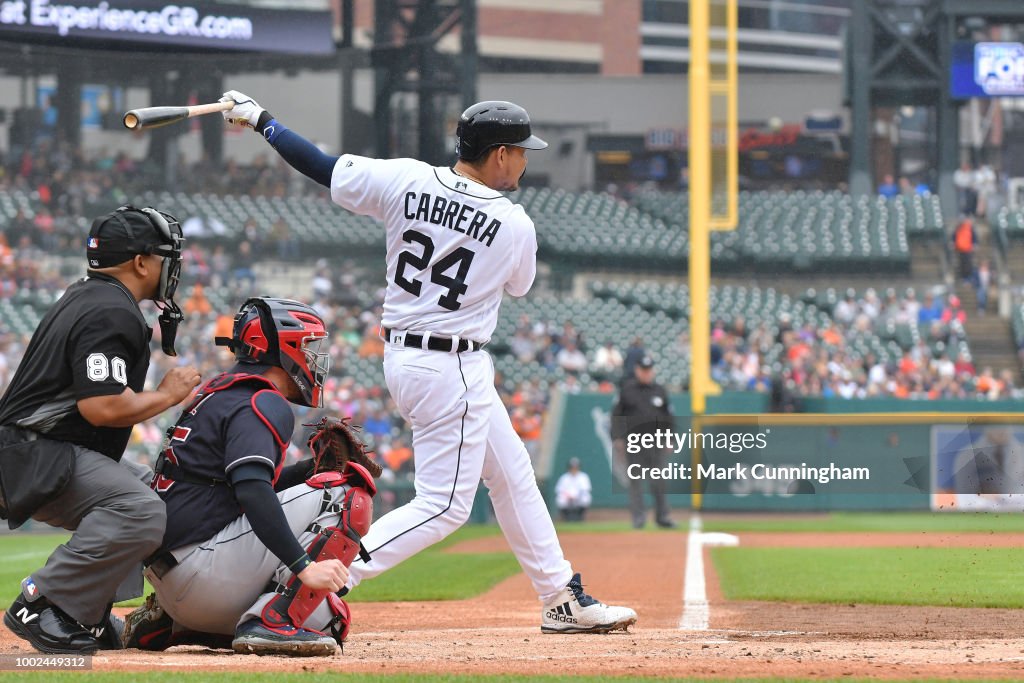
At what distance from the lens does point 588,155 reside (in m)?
34.2

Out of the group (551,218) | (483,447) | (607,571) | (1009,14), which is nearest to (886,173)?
(1009,14)

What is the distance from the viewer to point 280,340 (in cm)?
378

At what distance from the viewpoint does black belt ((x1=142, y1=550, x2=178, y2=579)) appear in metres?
3.72

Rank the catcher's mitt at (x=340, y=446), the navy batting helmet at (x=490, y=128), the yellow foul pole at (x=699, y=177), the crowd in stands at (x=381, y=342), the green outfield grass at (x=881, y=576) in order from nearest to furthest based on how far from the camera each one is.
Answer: the catcher's mitt at (x=340, y=446), the navy batting helmet at (x=490, y=128), the green outfield grass at (x=881, y=576), the yellow foul pole at (x=699, y=177), the crowd in stands at (x=381, y=342)

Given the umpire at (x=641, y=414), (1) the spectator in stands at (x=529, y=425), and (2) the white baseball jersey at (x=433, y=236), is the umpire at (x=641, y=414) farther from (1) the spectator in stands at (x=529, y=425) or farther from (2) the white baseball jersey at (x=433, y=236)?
(2) the white baseball jersey at (x=433, y=236)

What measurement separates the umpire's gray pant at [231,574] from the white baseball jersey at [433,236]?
2.42ft

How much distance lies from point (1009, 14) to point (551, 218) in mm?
8868

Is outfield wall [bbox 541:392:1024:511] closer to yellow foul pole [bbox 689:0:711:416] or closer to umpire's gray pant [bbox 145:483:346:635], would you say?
yellow foul pole [bbox 689:0:711:416]

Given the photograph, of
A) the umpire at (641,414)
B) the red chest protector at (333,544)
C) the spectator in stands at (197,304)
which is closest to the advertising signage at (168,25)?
the spectator in stands at (197,304)

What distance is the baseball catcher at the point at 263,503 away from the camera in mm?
3561

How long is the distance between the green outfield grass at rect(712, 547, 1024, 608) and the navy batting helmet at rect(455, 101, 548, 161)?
2862 mm

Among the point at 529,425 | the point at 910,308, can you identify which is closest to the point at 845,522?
the point at 529,425

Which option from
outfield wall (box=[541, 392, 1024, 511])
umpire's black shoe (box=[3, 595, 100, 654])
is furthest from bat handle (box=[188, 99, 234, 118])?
outfield wall (box=[541, 392, 1024, 511])

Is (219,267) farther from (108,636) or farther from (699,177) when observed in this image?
(108,636)
